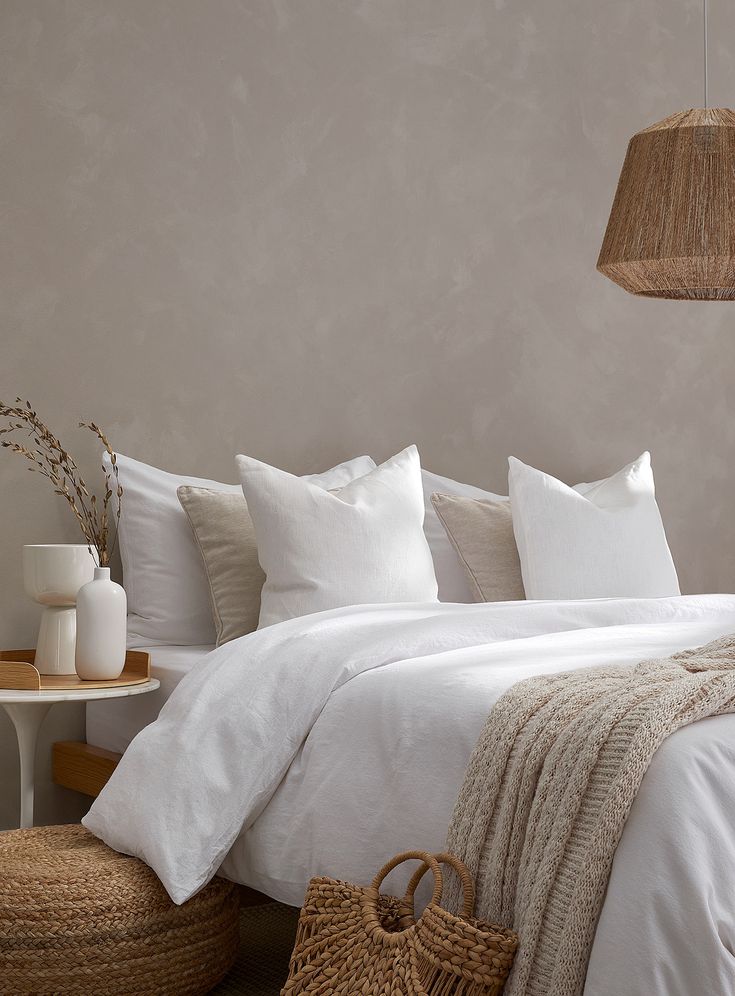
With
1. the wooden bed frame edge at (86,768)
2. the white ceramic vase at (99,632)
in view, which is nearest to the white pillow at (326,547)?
the white ceramic vase at (99,632)

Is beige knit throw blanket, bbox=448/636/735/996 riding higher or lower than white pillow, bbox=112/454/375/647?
lower

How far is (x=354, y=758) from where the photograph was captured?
81.2 inches

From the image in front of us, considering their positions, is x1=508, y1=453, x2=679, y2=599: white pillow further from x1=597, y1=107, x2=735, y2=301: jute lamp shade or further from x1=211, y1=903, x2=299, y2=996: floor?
x1=211, y1=903, x2=299, y2=996: floor

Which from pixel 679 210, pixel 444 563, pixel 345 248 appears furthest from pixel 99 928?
pixel 345 248

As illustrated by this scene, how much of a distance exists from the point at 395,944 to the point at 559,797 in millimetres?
331

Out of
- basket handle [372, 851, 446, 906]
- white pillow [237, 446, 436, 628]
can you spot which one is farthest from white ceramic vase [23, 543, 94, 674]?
basket handle [372, 851, 446, 906]

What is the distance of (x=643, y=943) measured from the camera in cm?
154

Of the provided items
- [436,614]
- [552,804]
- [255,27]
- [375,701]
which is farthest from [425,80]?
[552,804]

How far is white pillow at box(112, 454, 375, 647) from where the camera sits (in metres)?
3.05

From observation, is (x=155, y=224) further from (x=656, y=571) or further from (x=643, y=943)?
(x=643, y=943)

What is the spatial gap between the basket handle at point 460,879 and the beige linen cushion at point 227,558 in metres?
1.19

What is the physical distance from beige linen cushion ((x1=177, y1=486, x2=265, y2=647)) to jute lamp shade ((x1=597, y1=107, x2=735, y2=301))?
114cm

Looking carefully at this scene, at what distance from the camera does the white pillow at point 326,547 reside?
9.27 feet

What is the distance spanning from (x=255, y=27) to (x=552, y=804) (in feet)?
8.58
